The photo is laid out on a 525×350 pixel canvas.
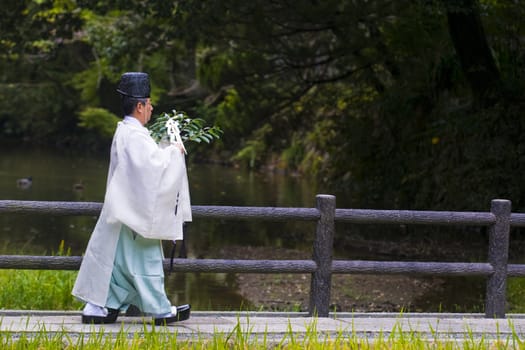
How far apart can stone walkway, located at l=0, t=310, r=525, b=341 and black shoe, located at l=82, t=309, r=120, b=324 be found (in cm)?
5

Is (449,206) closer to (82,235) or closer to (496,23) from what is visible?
(496,23)

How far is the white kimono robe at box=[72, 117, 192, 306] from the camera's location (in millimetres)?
6523

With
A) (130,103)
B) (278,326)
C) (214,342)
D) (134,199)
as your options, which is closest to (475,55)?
(278,326)

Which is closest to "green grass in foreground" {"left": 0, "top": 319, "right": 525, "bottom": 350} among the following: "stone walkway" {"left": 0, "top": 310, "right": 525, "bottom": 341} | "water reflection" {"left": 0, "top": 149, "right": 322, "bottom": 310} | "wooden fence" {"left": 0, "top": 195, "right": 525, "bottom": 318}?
"stone walkway" {"left": 0, "top": 310, "right": 525, "bottom": 341}

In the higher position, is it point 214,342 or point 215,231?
point 214,342

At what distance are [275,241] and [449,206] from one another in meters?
3.45

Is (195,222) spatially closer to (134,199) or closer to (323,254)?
(323,254)

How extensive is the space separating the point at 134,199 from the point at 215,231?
14100 millimetres

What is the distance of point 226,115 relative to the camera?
1980 cm

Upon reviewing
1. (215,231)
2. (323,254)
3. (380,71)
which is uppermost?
(380,71)

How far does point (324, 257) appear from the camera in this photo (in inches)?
307

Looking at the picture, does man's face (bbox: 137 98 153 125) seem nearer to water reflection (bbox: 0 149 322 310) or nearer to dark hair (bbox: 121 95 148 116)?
dark hair (bbox: 121 95 148 116)

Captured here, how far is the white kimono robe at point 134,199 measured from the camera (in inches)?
257

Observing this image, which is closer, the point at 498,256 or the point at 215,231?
the point at 498,256
